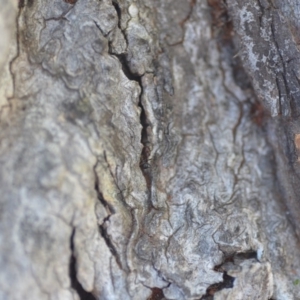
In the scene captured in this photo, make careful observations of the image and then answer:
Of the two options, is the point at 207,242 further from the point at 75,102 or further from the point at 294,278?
the point at 75,102

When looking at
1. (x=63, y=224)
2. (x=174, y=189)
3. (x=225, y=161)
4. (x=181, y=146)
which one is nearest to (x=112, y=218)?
(x=63, y=224)

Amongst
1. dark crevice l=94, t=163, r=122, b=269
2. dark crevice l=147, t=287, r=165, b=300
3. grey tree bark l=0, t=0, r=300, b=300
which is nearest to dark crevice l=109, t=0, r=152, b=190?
grey tree bark l=0, t=0, r=300, b=300

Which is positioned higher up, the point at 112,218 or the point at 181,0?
the point at 181,0

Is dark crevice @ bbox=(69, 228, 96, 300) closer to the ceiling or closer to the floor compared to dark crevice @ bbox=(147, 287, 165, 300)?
closer to the ceiling

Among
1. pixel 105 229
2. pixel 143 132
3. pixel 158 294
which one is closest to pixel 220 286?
pixel 158 294

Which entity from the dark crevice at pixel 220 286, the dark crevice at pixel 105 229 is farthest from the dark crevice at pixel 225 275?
the dark crevice at pixel 105 229

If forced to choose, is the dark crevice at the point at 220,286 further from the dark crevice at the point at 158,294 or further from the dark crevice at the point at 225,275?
the dark crevice at the point at 158,294

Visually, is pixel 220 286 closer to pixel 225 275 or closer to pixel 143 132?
pixel 225 275

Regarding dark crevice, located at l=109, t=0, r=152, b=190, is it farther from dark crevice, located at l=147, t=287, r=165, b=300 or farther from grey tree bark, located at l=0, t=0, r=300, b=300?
dark crevice, located at l=147, t=287, r=165, b=300
